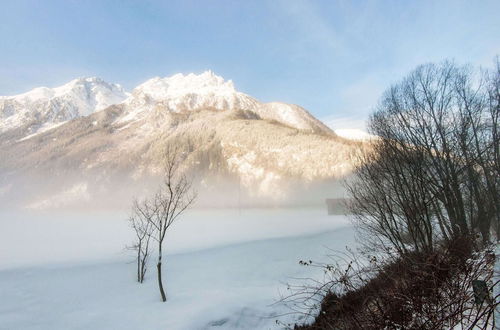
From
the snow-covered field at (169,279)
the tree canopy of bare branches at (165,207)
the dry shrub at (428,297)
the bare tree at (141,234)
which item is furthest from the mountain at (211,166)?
the dry shrub at (428,297)

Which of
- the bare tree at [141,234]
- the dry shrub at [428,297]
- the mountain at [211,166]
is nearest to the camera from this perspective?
the dry shrub at [428,297]

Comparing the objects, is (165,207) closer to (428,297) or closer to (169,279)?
(169,279)

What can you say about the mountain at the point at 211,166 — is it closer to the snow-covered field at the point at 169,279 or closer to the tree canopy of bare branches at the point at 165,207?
the snow-covered field at the point at 169,279

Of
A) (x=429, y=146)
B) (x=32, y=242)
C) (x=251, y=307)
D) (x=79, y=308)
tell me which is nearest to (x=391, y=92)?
(x=429, y=146)

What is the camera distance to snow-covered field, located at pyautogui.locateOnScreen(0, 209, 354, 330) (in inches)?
722

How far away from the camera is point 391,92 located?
11.8 metres

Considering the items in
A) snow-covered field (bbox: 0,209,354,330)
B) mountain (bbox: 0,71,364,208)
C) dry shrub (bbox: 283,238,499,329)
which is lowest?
snow-covered field (bbox: 0,209,354,330)

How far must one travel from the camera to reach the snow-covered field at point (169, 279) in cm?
1833

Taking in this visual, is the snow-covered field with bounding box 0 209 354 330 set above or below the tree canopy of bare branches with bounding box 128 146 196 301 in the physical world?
below

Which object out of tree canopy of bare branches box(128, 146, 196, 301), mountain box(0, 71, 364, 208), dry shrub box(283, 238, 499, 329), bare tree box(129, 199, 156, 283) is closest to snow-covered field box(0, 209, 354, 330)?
bare tree box(129, 199, 156, 283)

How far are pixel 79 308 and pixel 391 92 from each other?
94.5 feet

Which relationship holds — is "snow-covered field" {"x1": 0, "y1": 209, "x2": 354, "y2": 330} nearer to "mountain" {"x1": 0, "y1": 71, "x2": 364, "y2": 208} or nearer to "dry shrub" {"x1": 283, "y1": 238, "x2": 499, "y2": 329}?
"dry shrub" {"x1": 283, "y1": 238, "x2": 499, "y2": 329}

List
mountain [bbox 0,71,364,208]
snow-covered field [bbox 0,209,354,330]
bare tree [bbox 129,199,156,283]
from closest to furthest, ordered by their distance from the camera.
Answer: snow-covered field [bbox 0,209,354,330] < bare tree [bbox 129,199,156,283] < mountain [bbox 0,71,364,208]

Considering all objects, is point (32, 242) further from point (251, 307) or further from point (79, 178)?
point (79, 178)
